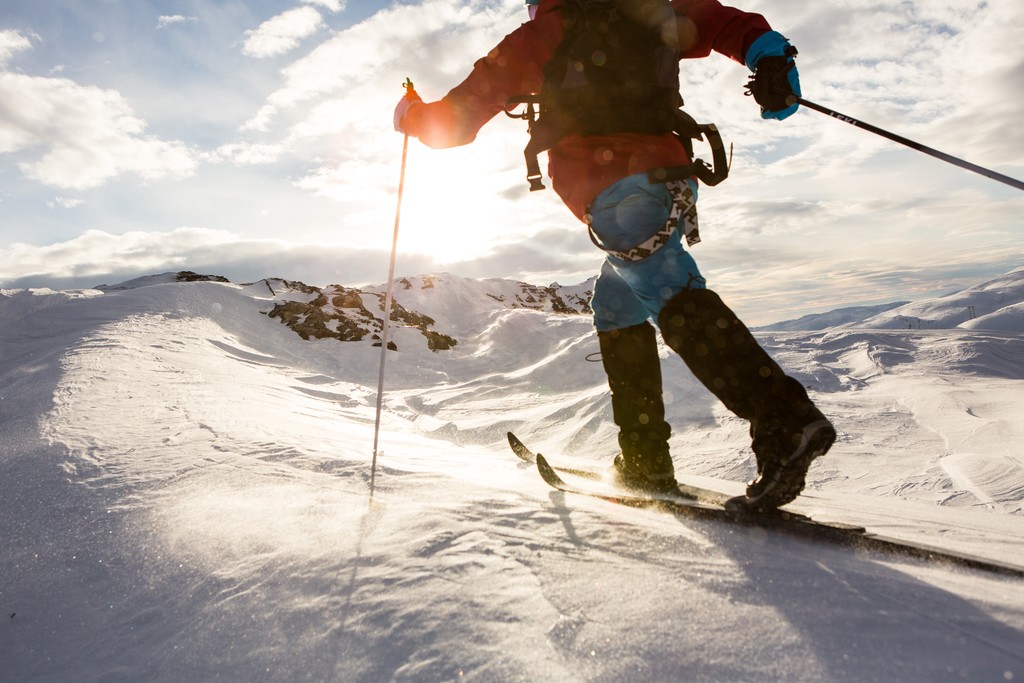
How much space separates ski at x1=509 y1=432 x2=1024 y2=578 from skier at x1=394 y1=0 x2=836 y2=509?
10 cm

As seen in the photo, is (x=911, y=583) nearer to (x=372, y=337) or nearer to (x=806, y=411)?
(x=806, y=411)

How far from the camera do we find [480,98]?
212 cm

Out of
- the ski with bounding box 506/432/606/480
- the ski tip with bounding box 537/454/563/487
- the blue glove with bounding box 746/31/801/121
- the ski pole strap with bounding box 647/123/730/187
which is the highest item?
the blue glove with bounding box 746/31/801/121

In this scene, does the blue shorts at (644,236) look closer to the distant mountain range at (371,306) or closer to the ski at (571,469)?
the ski at (571,469)

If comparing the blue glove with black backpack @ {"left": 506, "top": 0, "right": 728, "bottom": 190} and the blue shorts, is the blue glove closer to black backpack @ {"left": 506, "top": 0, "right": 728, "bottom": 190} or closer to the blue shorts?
black backpack @ {"left": 506, "top": 0, "right": 728, "bottom": 190}

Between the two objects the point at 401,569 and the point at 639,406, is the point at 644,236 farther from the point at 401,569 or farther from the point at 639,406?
the point at 401,569

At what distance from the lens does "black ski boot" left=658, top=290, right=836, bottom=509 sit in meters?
1.45

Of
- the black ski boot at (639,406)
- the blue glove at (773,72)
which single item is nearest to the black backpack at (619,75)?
the blue glove at (773,72)

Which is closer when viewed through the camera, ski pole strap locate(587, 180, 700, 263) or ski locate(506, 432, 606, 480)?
ski pole strap locate(587, 180, 700, 263)

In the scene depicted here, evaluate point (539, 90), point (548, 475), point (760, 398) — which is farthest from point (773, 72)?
point (548, 475)

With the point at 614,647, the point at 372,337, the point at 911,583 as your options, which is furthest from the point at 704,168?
the point at 372,337

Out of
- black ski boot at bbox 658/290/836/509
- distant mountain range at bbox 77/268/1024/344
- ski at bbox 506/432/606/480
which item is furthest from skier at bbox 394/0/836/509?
distant mountain range at bbox 77/268/1024/344

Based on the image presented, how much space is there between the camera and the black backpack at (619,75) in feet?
5.93

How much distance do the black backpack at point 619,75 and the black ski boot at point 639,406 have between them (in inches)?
28.4
